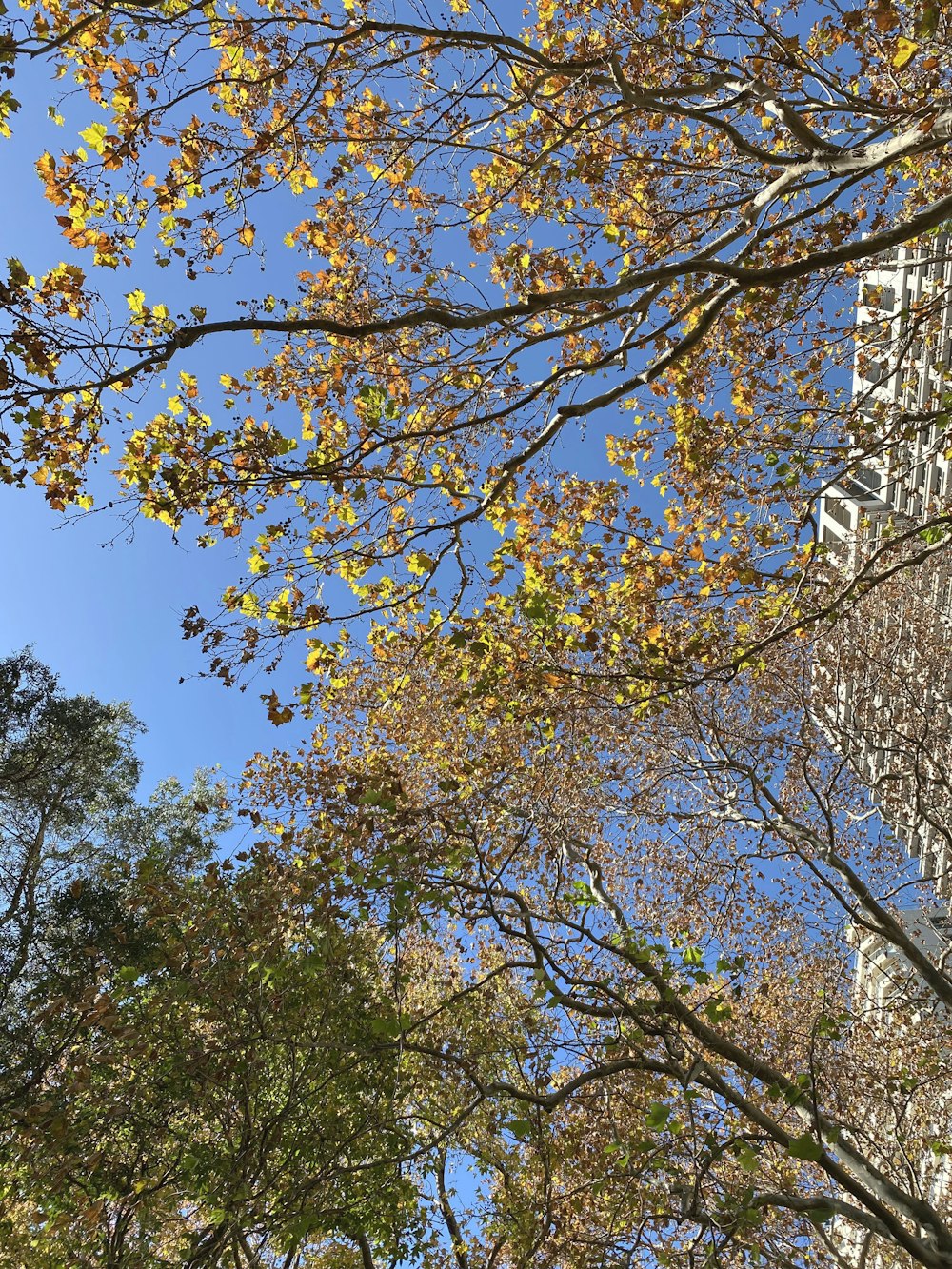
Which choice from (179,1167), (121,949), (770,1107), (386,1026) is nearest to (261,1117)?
(179,1167)

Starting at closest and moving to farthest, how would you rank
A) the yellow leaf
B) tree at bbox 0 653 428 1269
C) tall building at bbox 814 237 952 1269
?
1. the yellow leaf
2. tree at bbox 0 653 428 1269
3. tall building at bbox 814 237 952 1269

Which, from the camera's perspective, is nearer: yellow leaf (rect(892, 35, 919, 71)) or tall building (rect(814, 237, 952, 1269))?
yellow leaf (rect(892, 35, 919, 71))

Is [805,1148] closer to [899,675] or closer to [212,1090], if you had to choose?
[212,1090]

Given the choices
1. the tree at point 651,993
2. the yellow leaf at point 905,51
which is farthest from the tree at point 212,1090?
the yellow leaf at point 905,51

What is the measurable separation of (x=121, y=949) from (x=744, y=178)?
41.7 ft

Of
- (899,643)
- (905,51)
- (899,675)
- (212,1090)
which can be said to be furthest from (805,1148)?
(899,643)

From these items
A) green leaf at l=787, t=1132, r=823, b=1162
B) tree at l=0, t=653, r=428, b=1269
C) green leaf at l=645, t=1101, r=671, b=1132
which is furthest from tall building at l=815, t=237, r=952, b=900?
tree at l=0, t=653, r=428, b=1269

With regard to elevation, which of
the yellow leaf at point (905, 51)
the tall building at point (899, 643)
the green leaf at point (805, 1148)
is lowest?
the green leaf at point (805, 1148)

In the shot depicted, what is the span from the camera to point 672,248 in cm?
823

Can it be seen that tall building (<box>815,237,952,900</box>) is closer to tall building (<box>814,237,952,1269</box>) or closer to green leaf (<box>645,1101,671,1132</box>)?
tall building (<box>814,237,952,1269</box>)

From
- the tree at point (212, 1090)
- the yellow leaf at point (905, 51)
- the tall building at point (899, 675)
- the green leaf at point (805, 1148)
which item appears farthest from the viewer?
the tall building at point (899, 675)

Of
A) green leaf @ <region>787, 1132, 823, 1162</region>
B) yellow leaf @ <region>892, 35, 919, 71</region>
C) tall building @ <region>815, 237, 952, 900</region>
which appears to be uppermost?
tall building @ <region>815, 237, 952, 900</region>

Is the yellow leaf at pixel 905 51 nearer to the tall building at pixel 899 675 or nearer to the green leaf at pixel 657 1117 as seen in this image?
the tall building at pixel 899 675

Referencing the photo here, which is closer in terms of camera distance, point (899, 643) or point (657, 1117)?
point (657, 1117)
